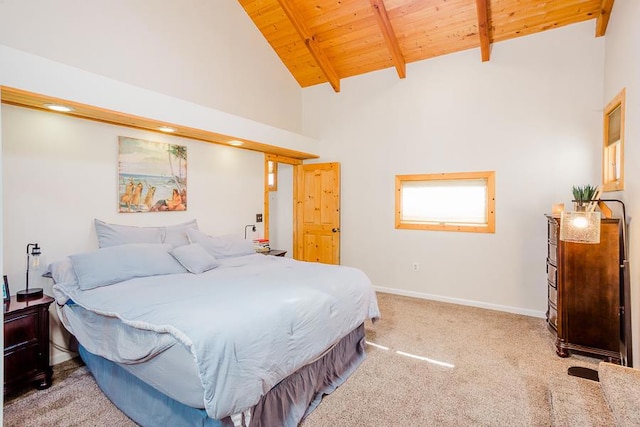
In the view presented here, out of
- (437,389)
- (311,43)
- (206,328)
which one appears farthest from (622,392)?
(311,43)

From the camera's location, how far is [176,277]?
9.00 feet

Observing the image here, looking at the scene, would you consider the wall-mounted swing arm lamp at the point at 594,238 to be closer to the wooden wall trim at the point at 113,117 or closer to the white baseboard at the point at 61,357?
the wooden wall trim at the point at 113,117

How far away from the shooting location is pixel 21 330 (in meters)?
2.27

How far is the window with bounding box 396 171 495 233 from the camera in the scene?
427cm

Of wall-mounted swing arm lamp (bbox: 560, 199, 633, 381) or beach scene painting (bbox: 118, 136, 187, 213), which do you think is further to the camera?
beach scene painting (bbox: 118, 136, 187, 213)

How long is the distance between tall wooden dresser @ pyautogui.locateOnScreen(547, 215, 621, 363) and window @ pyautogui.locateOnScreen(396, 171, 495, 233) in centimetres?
131

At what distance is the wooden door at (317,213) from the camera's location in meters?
5.27

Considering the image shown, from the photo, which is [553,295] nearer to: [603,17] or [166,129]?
[603,17]

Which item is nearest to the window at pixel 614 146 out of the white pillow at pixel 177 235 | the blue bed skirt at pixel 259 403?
the blue bed skirt at pixel 259 403

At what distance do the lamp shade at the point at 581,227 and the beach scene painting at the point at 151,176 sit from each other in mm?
3737

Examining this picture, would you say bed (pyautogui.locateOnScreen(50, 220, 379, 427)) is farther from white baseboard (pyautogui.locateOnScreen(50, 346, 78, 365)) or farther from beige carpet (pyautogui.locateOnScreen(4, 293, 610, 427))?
white baseboard (pyautogui.locateOnScreen(50, 346, 78, 365))

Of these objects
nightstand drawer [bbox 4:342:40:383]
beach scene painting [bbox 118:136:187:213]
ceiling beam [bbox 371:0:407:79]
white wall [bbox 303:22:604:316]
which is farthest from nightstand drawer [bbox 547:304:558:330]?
nightstand drawer [bbox 4:342:40:383]

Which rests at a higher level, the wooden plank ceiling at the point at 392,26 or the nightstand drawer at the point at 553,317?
the wooden plank ceiling at the point at 392,26

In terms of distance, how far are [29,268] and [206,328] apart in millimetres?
2028
